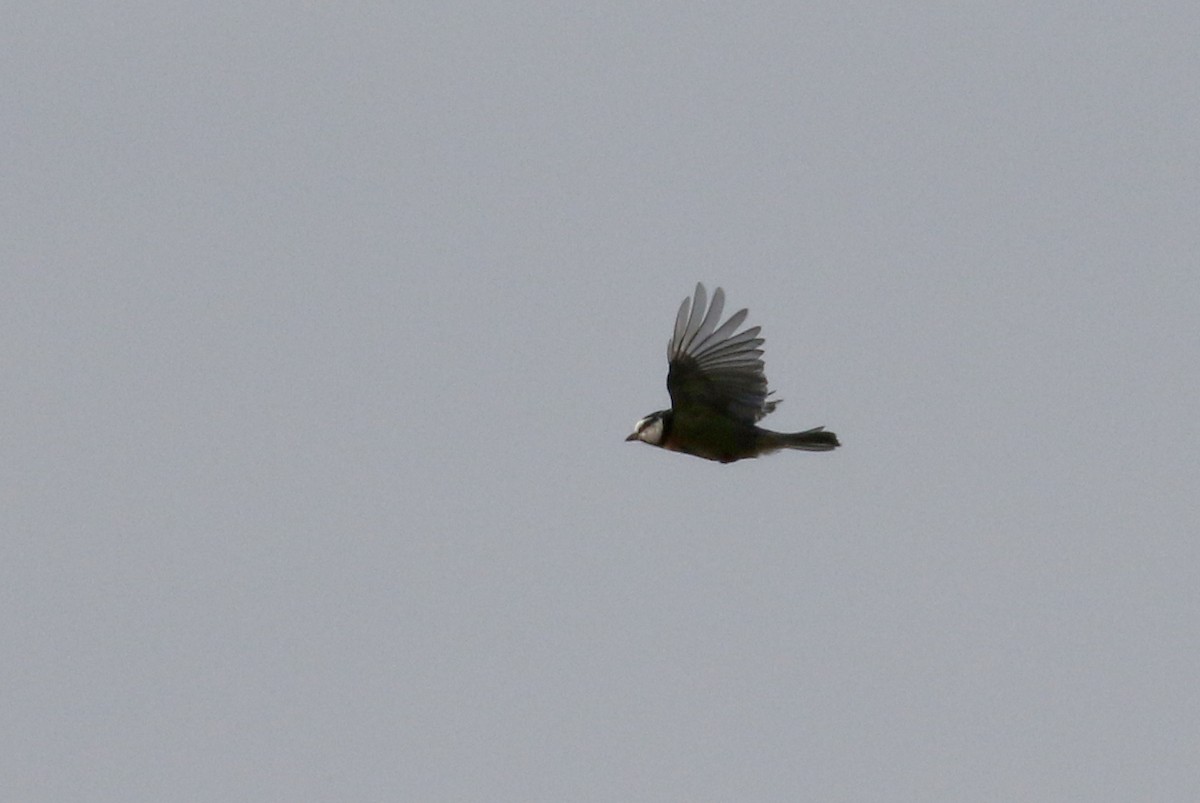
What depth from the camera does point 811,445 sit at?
14289 millimetres

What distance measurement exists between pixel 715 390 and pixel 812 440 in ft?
3.58

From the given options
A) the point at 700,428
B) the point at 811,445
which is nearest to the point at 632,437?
the point at 700,428

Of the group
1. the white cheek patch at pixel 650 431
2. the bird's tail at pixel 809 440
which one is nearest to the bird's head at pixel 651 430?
the white cheek patch at pixel 650 431

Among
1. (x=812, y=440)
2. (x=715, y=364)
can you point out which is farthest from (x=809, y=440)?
(x=715, y=364)

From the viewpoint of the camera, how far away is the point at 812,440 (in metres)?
14.2

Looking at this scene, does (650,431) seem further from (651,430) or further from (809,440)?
(809,440)

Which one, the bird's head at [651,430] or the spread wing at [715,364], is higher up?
the spread wing at [715,364]

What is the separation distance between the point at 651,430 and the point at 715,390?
0.76 m

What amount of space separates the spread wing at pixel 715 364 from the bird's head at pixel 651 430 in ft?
0.77

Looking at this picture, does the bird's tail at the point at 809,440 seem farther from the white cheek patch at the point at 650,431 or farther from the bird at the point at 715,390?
the white cheek patch at the point at 650,431

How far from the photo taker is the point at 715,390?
14.6m

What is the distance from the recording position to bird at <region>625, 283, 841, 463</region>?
47.3 feet

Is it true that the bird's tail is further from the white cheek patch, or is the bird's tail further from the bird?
the white cheek patch

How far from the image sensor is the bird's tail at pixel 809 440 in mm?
14203
